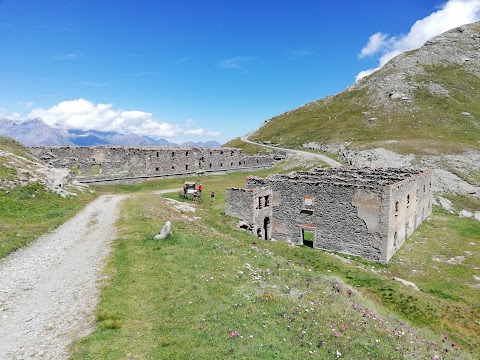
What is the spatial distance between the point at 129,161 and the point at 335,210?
42.3 m

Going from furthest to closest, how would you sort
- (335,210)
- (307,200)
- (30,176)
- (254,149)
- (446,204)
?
(254,149) < (446,204) < (30,176) < (307,200) < (335,210)

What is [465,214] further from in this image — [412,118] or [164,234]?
[412,118]

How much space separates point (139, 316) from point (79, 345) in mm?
2698

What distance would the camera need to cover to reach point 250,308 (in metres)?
15.3

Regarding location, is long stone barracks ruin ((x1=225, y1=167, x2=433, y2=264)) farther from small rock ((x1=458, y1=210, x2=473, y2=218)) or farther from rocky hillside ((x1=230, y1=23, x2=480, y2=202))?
rocky hillside ((x1=230, y1=23, x2=480, y2=202))

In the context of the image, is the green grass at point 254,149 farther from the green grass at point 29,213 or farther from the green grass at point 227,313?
the green grass at point 227,313

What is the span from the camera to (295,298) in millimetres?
16891

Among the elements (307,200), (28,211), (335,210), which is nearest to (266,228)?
(307,200)

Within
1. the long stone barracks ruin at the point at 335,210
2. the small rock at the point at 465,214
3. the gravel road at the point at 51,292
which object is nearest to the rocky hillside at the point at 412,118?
the small rock at the point at 465,214

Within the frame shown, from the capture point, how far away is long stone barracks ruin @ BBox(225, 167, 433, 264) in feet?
106

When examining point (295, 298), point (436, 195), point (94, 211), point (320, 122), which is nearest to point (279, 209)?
point (94, 211)

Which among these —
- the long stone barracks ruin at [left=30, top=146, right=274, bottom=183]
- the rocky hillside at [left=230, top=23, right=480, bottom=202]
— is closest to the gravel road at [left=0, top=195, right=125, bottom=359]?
the long stone barracks ruin at [left=30, top=146, right=274, bottom=183]

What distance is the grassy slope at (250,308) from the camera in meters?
12.7

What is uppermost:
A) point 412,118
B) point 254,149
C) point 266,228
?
point 412,118
